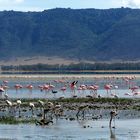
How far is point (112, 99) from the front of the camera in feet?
126

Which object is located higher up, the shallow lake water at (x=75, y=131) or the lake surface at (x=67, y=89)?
the lake surface at (x=67, y=89)

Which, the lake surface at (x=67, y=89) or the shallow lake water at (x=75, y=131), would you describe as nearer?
the shallow lake water at (x=75, y=131)

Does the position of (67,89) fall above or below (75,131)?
above

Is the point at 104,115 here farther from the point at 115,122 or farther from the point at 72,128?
the point at 72,128

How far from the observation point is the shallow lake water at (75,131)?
22.3m

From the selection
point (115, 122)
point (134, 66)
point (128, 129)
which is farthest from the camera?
point (134, 66)

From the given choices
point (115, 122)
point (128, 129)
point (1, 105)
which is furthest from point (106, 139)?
point (1, 105)

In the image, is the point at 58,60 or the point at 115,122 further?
the point at 58,60

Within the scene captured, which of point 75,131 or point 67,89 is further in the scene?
point 67,89

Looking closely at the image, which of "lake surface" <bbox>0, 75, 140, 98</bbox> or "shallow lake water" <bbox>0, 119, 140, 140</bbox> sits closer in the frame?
"shallow lake water" <bbox>0, 119, 140, 140</bbox>

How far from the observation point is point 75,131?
78.6 feet

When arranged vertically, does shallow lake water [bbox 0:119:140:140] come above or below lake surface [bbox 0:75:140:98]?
below

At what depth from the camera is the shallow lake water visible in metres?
22.3

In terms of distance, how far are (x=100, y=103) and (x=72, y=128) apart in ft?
40.2
